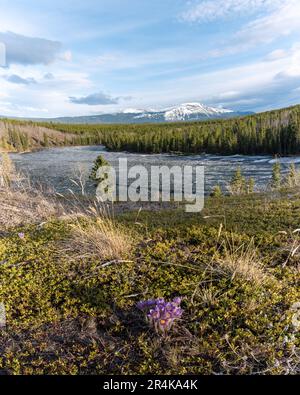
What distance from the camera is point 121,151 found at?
93875mm

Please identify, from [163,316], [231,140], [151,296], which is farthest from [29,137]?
[163,316]

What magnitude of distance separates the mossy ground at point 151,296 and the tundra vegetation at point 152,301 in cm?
1

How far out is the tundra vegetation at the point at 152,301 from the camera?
2535 millimetres

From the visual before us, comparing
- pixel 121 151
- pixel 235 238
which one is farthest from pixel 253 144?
pixel 235 238

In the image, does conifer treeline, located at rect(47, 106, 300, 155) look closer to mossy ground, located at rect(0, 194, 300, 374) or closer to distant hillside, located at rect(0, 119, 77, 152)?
distant hillside, located at rect(0, 119, 77, 152)

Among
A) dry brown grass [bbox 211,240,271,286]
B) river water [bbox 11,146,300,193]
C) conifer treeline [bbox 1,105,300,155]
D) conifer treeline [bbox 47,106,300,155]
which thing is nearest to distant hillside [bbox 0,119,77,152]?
conifer treeline [bbox 1,105,300,155]

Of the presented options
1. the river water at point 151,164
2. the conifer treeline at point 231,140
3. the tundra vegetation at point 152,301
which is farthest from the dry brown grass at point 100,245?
A: the conifer treeline at point 231,140

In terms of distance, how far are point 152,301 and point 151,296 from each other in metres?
0.24

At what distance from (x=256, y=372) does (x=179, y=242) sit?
2.17 m

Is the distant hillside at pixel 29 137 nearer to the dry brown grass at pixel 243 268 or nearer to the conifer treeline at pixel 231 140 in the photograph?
the conifer treeline at pixel 231 140

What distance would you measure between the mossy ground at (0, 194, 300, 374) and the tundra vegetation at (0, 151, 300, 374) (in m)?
0.01

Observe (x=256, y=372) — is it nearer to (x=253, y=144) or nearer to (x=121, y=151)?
(x=253, y=144)

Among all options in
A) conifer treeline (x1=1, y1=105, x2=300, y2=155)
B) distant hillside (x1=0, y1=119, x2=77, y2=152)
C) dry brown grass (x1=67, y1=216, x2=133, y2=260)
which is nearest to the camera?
dry brown grass (x1=67, y1=216, x2=133, y2=260)

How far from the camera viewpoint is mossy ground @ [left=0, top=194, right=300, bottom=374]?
2518 mm
